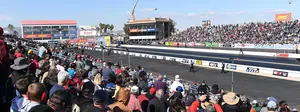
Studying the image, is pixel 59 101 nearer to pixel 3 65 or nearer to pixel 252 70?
pixel 3 65

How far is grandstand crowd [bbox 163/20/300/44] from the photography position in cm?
5502

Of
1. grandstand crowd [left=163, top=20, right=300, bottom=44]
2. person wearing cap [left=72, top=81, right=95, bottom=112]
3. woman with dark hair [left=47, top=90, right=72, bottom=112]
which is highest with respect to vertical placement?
grandstand crowd [left=163, top=20, right=300, bottom=44]

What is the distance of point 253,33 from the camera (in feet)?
205

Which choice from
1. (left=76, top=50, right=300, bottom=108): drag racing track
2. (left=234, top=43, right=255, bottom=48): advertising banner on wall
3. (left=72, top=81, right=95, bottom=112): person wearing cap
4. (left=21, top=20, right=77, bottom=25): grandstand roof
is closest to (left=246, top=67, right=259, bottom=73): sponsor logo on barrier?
(left=76, top=50, right=300, bottom=108): drag racing track

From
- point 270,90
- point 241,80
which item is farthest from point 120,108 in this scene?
point 241,80

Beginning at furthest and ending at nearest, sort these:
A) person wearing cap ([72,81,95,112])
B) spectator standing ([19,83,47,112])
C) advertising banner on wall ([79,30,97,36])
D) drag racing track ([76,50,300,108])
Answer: advertising banner on wall ([79,30,97,36])
drag racing track ([76,50,300,108])
person wearing cap ([72,81,95,112])
spectator standing ([19,83,47,112])

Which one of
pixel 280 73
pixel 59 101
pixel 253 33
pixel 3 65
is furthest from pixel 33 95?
pixel 253 33

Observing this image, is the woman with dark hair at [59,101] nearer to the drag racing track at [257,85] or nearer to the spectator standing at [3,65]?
the spectator standing at [3,65]

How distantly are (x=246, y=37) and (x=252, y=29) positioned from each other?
4.09m

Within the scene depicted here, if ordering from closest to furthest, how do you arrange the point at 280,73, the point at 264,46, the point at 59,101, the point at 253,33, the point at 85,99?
the point at 59,101
the point at 85,99
the point at 280,73
the point at 264,46
the point at 253,33

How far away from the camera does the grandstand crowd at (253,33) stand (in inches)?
2166

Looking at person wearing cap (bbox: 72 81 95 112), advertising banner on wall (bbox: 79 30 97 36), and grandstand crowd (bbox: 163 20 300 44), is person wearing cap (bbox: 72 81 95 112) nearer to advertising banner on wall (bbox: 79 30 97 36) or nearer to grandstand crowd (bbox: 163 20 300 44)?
grandstand crowd (bbox: 163 20 300 44)

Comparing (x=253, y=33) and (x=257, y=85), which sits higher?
(x=253, y=33)

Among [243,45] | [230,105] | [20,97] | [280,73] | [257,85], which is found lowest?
[257,85]
